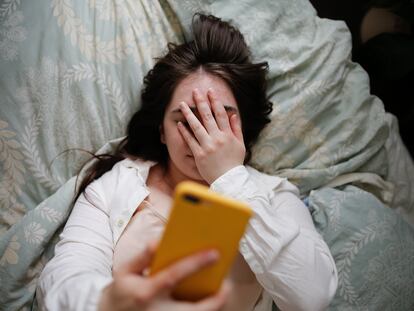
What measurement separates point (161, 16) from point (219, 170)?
1.82 ft

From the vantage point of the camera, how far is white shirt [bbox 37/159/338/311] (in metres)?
0.72

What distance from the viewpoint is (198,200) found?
1.36 feet

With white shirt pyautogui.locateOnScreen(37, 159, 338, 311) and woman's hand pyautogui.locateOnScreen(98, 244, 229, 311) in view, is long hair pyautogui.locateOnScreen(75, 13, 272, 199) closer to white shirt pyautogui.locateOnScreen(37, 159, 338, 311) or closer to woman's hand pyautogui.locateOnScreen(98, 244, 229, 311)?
white shirt pyautogui.locateOnScreen(37, 159, 338, 311)

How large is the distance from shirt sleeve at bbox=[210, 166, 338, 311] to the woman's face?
0.14 metres

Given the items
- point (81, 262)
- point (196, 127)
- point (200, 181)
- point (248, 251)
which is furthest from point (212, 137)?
point (81, 262)

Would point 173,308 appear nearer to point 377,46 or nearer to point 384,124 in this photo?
point 384,124

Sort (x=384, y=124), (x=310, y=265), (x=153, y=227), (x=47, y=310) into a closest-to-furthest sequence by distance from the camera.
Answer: (x=47, y=310) → (x=310, y=265) → (x=153, y=227) → (x=384, y=124)

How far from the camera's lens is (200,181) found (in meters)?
0.96

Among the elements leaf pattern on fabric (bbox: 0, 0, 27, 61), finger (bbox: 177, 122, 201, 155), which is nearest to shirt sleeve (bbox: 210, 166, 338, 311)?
finger (bbox: 177, 122, 201, 155)

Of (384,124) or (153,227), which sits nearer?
(153,227)

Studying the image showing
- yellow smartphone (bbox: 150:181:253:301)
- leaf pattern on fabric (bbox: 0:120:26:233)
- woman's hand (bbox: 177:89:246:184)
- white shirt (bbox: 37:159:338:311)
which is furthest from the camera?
leaf pattern on fabric (bbox: 0:120:26:233)

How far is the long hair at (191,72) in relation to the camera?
99 cm

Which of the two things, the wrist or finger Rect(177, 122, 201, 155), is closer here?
the wrist

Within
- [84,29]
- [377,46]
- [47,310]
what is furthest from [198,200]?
[377,46]
